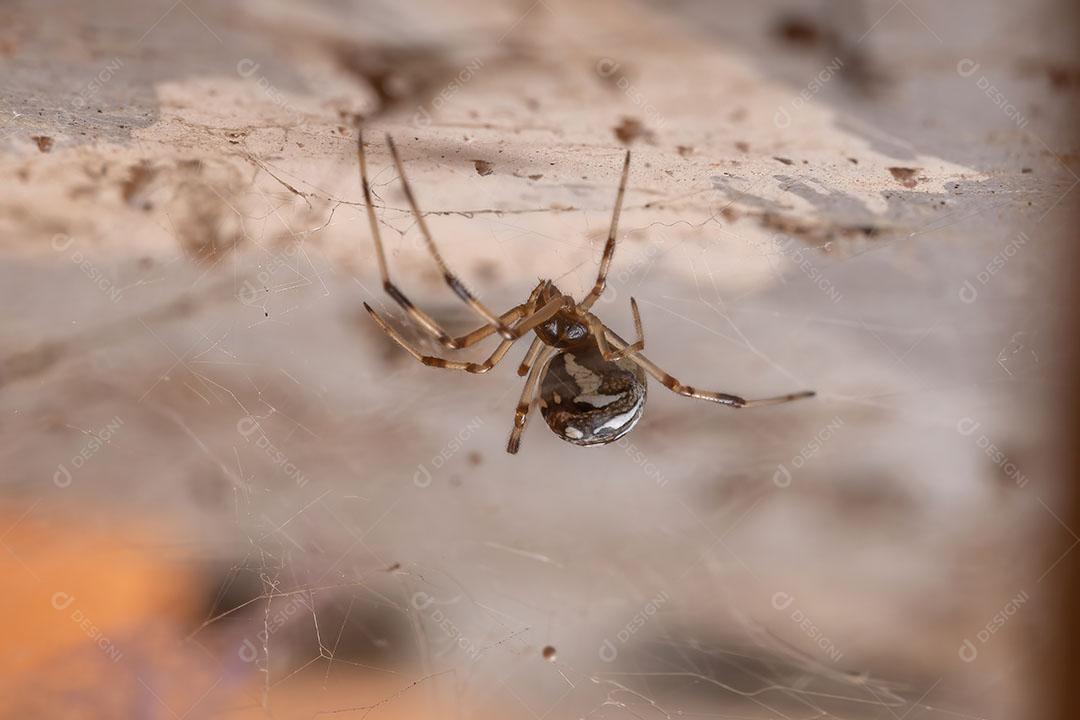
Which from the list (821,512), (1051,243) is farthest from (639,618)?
(1051,243)

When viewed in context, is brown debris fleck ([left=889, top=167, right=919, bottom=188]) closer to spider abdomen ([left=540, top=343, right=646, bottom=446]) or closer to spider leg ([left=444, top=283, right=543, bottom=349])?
spider abdomen ([left=540, top=343, right=646, bottom=446])

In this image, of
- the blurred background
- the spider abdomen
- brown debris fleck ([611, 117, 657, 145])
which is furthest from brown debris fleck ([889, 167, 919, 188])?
the spider abdomen

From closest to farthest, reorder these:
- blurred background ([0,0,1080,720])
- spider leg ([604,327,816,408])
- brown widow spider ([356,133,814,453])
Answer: blurred background ([0,0,1080,720])
brown widow spider ([356,133,814,453])
spider leg ([604,327,816,408])

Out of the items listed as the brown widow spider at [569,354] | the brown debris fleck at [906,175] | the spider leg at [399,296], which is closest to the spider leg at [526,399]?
the brown widow spider at [569,354]

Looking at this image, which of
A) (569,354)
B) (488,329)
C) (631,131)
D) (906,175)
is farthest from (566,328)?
(906,175)

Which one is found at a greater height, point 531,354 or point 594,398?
point 594,398

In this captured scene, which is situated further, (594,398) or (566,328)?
(566,328)

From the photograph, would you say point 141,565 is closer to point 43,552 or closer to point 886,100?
point 43,552

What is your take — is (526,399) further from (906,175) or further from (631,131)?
(906,175)
